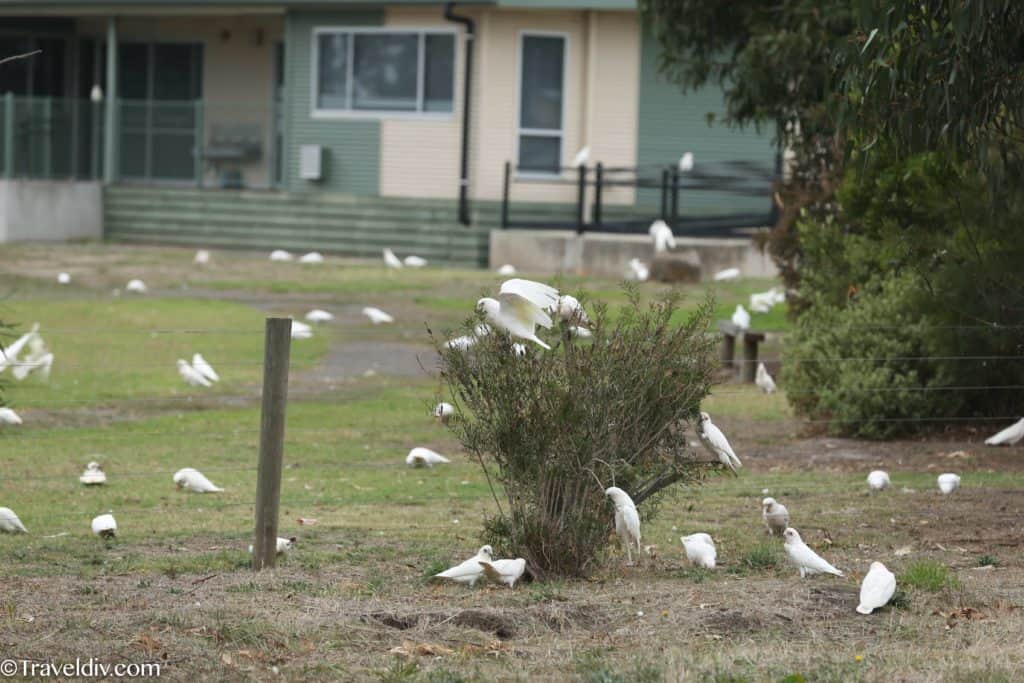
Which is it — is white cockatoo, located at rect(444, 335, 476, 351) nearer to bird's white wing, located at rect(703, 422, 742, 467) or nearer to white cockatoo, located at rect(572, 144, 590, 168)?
bird's white wing, located at rect(703, 422, 742, 467)

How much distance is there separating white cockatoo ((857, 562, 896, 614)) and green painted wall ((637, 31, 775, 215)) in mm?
21707

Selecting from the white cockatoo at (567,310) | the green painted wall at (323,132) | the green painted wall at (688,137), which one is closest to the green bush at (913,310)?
the white cockatoo at (567,310)

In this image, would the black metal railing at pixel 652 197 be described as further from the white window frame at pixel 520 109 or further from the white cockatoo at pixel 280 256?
the white cockatoo at pixel 280 256

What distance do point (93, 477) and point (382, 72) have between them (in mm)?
19335

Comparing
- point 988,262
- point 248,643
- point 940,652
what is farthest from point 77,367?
point 940,652

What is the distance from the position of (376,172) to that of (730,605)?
23189mm

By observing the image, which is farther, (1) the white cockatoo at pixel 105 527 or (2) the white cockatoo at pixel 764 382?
(2) the white cockatoo at pixel 764 382

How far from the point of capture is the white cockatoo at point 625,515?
7883 millimetres

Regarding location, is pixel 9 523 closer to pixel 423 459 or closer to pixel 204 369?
pixel 423 459

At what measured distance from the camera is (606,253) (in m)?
26.9

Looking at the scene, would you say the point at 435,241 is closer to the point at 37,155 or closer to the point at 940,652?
the point at 37,155

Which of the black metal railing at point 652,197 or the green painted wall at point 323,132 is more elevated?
the green painted wall at point 323,132

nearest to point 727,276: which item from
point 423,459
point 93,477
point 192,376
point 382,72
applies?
point 382,72

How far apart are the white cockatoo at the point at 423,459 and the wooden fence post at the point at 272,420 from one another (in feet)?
13.5
